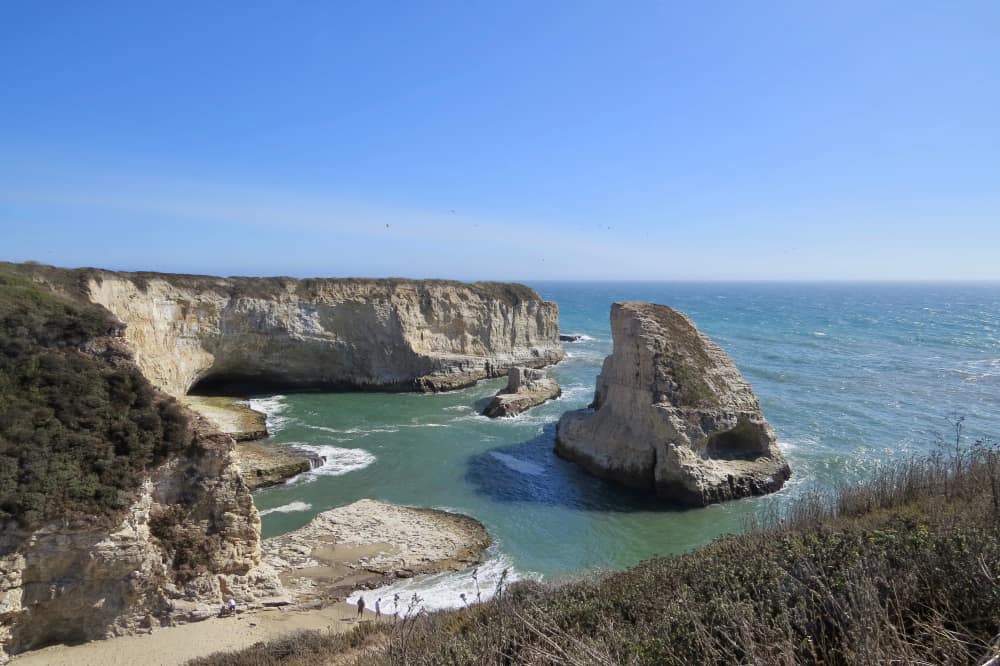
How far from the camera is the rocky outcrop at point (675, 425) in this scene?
21.4 meters

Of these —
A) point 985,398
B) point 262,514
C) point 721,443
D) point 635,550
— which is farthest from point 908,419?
point 262,514

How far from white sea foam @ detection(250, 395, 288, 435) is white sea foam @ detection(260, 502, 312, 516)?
9.92m

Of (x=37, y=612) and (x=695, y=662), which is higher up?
(x=695, y=662)

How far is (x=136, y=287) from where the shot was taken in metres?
34.0

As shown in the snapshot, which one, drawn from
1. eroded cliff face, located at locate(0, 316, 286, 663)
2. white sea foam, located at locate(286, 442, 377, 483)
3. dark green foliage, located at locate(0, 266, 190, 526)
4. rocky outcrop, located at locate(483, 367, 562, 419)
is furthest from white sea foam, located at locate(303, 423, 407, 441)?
eroded cliff face, located at locate(0, 316, 286, 663)

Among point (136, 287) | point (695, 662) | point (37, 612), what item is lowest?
point (37, 612)

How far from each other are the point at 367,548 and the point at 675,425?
11.6 meters

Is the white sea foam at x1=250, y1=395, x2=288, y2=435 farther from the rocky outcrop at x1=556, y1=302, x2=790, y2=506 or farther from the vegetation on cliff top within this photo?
the vegetation on cliff top

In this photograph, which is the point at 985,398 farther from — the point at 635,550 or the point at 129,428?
the point at 129,428

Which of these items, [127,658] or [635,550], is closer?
[127,658]

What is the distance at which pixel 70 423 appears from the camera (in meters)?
13.3

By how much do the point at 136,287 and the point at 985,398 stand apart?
5081 cm

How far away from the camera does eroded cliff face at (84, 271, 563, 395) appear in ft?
114

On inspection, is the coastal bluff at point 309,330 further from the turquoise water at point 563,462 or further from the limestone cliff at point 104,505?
the limestone cliff at point 104,505
